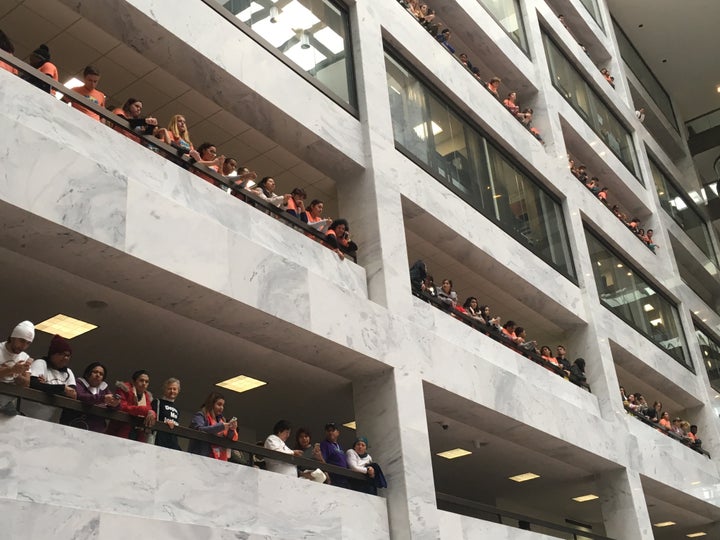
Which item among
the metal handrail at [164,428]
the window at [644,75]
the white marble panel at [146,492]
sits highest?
the window at [644,75]

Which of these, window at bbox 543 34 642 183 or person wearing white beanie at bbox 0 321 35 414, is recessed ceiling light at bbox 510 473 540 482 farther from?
person wearing white beanie at bbox 0 321 35 414

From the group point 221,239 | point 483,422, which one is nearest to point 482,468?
→ point 483,422

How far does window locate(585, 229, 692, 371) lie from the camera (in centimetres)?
2881

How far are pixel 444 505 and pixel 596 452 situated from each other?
5293 mm

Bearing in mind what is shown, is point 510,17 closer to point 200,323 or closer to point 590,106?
point 590,106

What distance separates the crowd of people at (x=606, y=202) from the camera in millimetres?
30062

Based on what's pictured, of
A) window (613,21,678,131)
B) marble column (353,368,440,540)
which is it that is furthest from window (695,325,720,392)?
marble column (353,368,440,540)

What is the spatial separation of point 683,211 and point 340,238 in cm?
3229

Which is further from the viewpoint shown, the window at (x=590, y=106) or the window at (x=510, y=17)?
the window at (x=590, y=106)

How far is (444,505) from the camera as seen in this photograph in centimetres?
2530

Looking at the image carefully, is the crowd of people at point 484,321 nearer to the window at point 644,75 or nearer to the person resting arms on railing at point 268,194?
the person resting arms on railing at point 268,194

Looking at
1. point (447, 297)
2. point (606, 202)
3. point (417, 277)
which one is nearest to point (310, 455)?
point (417, 277)

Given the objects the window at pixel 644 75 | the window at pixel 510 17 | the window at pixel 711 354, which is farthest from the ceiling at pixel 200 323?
the window at pixel 644 75

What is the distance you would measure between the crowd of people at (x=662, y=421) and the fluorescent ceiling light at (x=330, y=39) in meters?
14.2
